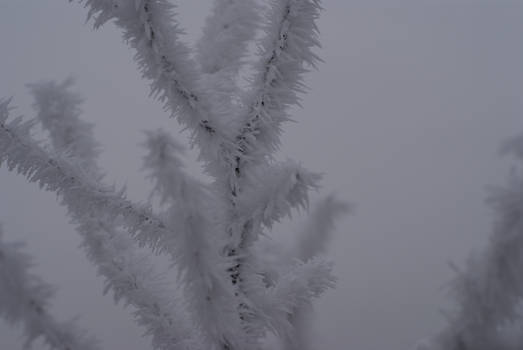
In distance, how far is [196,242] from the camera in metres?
0.64

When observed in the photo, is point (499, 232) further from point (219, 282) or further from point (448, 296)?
point (219, 282)

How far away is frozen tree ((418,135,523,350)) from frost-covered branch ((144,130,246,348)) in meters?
0.50

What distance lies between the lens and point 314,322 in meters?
1.60

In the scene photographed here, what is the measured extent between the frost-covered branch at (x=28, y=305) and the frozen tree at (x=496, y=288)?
42.2 inches

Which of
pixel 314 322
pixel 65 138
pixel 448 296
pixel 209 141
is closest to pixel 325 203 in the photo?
pixel 314 322

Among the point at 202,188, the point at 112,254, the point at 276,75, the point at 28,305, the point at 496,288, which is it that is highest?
the point at 276,75

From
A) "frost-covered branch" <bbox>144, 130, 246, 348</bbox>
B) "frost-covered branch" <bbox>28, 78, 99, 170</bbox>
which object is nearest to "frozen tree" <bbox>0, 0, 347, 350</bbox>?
"frost-covered branch" <bbox>144, 130, 246, 348</bbox>

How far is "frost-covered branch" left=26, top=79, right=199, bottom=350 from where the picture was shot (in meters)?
1.03

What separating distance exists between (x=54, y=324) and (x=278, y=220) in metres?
0.86

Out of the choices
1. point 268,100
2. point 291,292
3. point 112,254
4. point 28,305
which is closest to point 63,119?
point 112,254

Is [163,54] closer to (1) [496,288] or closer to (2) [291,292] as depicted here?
(2) [291,292]

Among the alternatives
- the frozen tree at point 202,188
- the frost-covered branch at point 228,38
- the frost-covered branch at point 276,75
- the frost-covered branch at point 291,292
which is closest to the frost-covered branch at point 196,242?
the frozen tree at point 202,188

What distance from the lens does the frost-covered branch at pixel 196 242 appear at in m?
0.58

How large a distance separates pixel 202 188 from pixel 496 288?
647 mm
